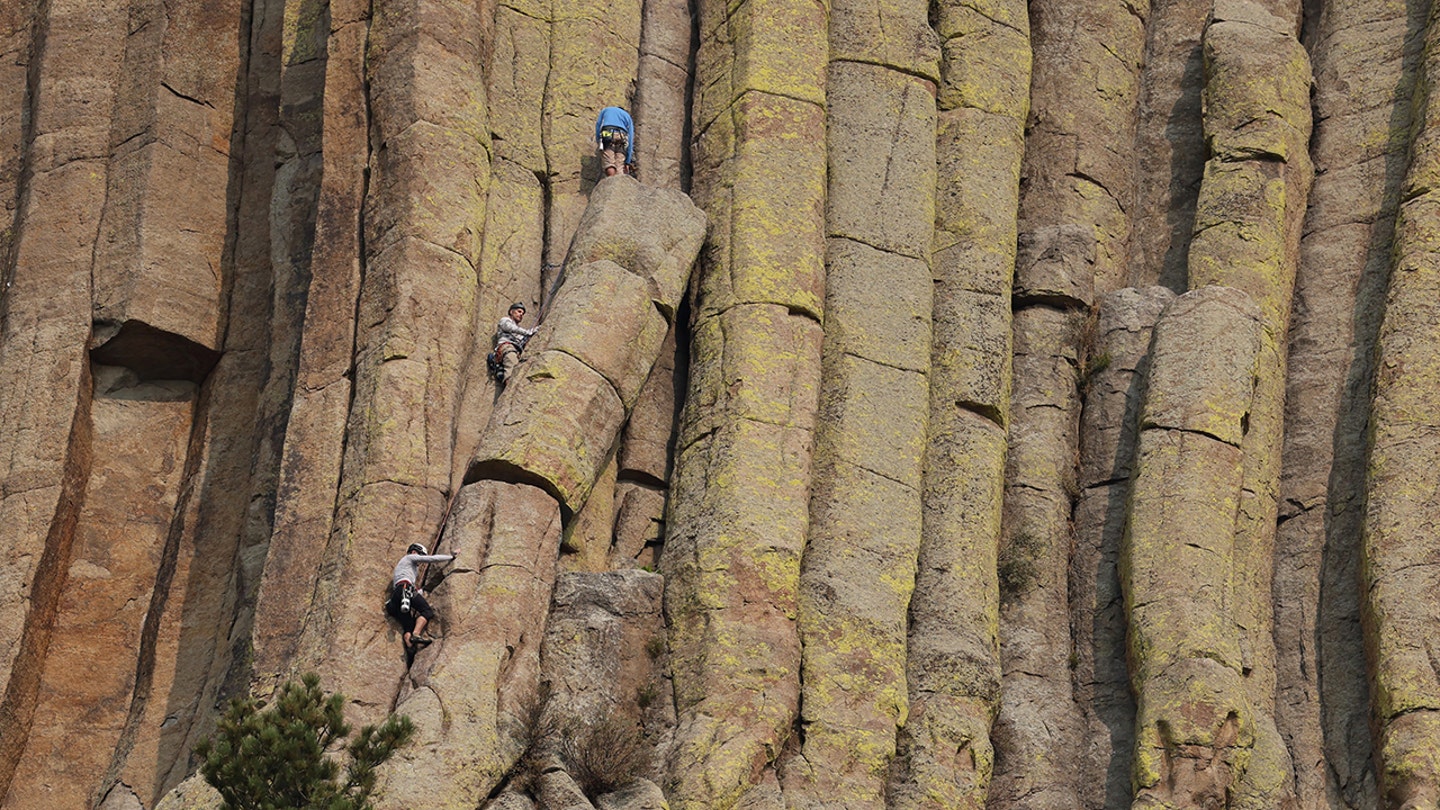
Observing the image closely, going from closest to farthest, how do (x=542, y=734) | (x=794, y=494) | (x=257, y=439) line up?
(x=542, y=734)
(x=794, y=494)
(x=257, y=439)

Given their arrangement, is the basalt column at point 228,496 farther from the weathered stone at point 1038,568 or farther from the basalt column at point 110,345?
the weathered stone at point 1038,568

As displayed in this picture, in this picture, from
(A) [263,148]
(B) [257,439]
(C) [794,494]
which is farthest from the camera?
(A) [263,148]

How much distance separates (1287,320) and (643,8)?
10.6 metres

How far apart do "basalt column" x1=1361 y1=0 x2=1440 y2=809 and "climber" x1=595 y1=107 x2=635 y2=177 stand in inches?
426

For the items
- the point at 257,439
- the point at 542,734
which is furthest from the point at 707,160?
the point at 542,734

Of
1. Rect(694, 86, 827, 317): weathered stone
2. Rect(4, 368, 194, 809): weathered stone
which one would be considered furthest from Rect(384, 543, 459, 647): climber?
Rect(4, 368, 194, 809): weathered stone

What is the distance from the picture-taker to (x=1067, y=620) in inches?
1324

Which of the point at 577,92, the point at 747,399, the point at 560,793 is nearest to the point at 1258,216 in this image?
the point at 747,399

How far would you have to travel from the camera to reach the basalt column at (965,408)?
103ft

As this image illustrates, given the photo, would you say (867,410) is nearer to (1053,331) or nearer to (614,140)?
(1053,331)

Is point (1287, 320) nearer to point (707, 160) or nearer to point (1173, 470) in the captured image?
point (1173, 470)

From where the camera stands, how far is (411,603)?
30.3 metres

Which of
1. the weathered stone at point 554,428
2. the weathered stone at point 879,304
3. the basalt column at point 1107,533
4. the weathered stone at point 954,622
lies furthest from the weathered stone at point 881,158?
the weathered stone at point 554,428

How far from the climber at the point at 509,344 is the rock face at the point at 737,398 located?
36 centimetres
